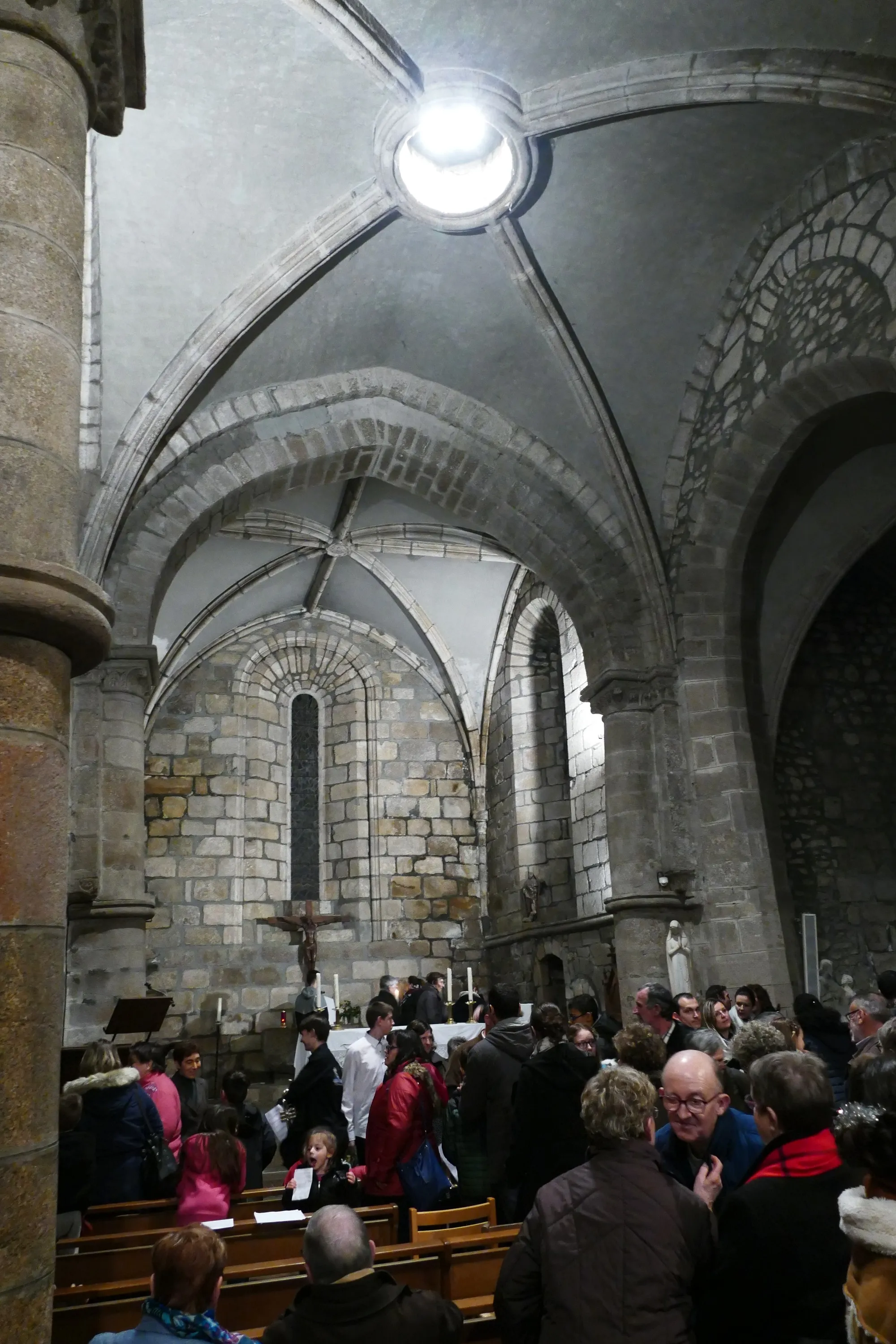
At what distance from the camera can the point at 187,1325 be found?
231cm

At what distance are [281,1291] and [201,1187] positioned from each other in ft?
4.20

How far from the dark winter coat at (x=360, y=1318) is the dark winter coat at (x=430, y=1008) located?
8.19 m

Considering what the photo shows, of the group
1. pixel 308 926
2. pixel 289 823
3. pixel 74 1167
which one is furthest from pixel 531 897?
pixel 74 1167

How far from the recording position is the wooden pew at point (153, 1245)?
3633 mm

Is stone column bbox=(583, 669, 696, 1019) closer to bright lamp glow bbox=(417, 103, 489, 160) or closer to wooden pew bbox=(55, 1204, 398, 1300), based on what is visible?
bright lamp glow bbox=(417, 103, 489, 160)

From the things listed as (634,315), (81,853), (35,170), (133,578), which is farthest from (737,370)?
(35,170)

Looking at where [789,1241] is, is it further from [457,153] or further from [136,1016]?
[457,153]

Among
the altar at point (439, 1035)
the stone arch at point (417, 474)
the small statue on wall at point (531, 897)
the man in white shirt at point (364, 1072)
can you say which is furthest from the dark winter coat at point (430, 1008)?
the man in white shirt at point (364, 1072)

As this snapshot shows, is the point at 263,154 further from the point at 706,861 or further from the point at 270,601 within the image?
the point at 270,601

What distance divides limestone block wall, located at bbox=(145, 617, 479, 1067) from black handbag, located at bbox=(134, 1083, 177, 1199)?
8.28 meters

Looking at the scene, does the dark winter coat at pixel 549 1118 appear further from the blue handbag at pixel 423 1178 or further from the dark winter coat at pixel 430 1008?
the dark winter coat at pixel 430 1008

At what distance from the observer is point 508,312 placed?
916 cm

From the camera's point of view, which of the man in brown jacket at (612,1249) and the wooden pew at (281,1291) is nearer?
the man in brown jacket at (612,1249)

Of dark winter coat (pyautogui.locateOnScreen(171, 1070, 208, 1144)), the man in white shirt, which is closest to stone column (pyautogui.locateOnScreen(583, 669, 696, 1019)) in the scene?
the man in white shirt
